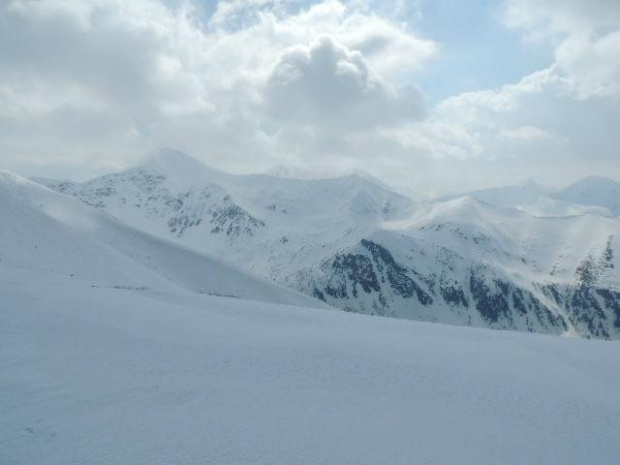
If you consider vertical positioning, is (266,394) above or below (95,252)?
below

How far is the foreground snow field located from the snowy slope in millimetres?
A: 25799

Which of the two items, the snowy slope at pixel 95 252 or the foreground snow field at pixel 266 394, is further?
the snowy slope at pixel 95 252

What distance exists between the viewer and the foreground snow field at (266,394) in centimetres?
1390

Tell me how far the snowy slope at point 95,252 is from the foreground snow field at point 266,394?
1016 inches

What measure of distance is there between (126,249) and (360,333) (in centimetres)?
6412

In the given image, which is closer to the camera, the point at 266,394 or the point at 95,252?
the point at 266,394

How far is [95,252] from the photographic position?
6638 cm

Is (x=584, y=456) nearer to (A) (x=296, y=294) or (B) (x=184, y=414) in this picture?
(B) (x=184, y=414)

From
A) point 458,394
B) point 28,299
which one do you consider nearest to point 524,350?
point 458,394

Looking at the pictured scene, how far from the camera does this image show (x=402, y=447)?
14.7 meters

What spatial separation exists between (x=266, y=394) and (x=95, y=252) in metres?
54.7

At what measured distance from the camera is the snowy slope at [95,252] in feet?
189

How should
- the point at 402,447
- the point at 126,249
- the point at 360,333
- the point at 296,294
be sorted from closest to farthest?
the point at 402,447, the point at 360,333, the point at 126,249, the point at 296,294

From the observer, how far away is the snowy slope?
5758 cm
